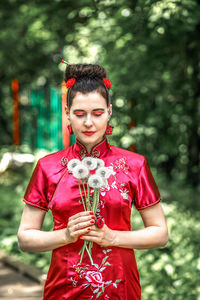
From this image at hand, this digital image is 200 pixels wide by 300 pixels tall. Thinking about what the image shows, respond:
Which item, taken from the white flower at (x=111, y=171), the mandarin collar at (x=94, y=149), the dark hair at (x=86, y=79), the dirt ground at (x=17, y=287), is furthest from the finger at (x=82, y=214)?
the dirt ground at (x=17, y=287)

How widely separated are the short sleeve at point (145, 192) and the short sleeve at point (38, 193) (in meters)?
0.44

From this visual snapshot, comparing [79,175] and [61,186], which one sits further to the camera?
[61,186]

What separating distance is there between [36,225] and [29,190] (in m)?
0.17

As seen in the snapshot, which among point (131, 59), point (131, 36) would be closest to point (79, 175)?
point (131, 36)

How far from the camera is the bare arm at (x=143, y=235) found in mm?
2041

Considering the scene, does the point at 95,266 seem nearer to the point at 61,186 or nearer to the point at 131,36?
the point at 61,186

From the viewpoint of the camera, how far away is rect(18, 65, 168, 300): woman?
212cm

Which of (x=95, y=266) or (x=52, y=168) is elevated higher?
(x=52, y=168)

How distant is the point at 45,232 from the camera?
7.04 ft

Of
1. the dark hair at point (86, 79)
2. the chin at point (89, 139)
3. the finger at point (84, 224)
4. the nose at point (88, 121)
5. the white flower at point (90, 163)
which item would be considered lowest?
the finger at point (84, 224)

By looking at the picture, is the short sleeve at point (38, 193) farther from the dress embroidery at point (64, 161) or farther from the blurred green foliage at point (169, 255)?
the blurred green foliage at point (169, 255)

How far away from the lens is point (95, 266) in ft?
6.93

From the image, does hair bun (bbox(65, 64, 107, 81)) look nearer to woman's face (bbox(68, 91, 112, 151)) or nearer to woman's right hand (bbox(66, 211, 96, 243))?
woman's face (bbox(68, 91, 112, 151))

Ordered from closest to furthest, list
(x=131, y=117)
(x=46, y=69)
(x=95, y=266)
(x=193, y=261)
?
(x=95, y=266) < (x=193, y=261) < (x=131, y=117) < (x=46, y=69)
